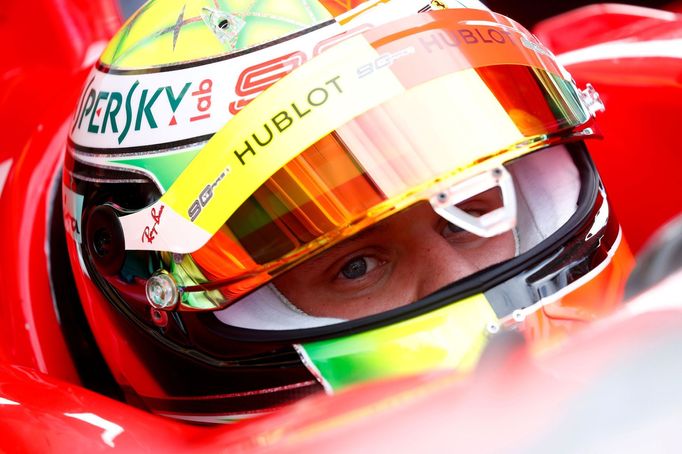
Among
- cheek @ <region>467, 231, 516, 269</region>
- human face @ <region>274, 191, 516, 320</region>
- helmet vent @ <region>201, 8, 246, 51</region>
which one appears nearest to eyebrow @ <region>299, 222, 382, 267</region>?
human face @ <region>274, 191, 516, 320</region>

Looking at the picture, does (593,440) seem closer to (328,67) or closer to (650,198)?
(328,67)

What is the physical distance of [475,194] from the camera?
2.85ft

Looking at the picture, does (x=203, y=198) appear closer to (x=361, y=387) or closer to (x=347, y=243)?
(x=347, y=243)

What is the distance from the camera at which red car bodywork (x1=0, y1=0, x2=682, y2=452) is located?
43cm

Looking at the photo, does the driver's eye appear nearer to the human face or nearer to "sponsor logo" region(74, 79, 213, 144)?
the human face

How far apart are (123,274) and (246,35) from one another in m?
0.27

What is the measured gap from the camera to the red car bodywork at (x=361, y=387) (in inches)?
17.1

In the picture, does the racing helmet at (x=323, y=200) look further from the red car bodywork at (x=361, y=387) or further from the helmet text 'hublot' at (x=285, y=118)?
the red car bodywork at (x=361, y=387)

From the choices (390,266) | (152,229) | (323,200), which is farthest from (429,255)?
(152,229)

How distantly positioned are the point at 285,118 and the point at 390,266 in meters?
0.19

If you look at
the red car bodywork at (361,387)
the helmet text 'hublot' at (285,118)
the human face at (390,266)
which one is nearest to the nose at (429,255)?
the human face at (390,266)

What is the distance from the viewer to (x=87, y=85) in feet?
3.61

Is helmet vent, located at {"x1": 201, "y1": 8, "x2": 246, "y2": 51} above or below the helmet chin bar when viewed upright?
above

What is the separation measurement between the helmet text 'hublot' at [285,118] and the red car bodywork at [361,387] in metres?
0.25
